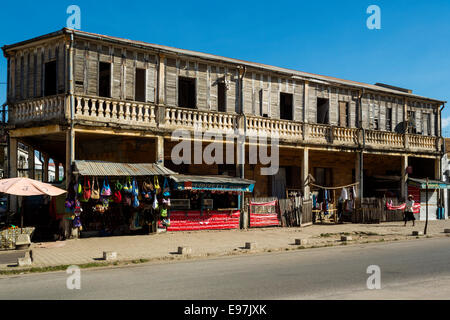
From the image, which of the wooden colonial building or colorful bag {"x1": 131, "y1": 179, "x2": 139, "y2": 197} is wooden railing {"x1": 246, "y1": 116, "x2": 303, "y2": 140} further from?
colorful bag {"x1": 131, "y1": 179, "x2": 139, "y2": 197}

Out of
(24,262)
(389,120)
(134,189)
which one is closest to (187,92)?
(134,189)

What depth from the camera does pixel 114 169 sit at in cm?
1630

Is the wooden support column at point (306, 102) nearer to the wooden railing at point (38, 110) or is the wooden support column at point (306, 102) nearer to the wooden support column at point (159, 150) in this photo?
the wooden support column at point (159, 150)

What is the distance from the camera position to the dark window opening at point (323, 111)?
24.1 metres

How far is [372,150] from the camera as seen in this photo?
2502 centimetres

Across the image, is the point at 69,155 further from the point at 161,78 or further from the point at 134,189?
the point at 161,78

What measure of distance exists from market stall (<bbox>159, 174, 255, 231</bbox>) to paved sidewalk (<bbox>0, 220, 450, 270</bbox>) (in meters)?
0.56

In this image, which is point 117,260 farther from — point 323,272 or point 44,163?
point 44,163

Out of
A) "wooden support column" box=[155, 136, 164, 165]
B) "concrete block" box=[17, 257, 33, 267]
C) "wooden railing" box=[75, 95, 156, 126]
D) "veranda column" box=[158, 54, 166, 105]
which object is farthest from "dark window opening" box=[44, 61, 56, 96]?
"concrete block" box=[17, 257, 33, 267]

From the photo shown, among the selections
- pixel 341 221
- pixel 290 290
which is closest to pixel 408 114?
pixel 341 221

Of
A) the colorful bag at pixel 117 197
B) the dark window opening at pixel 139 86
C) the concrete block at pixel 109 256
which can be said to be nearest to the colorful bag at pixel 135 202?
the colorful bag at pixel 117 197

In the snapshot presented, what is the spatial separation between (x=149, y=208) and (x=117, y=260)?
5.63 m

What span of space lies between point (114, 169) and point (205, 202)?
4523 millimetres
